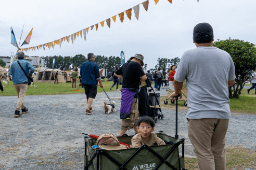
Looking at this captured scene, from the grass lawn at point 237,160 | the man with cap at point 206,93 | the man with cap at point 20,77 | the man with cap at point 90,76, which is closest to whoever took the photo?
the man with cap at point 206,93

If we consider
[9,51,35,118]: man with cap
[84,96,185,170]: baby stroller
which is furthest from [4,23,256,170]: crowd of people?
[9,51,35,118]: man with cap

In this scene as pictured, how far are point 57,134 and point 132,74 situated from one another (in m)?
2.22

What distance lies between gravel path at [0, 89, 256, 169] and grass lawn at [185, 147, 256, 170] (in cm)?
36

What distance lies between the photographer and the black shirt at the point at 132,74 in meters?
4.08

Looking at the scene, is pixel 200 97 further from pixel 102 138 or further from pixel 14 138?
pixel 14 138

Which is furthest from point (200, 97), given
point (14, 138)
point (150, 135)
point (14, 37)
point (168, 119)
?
point (14, 37)

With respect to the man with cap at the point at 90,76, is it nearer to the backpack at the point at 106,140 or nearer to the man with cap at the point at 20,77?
the man with cap at the point at 20,77

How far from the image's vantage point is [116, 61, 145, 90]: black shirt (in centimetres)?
408

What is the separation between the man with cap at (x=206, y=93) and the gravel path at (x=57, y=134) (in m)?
1.67

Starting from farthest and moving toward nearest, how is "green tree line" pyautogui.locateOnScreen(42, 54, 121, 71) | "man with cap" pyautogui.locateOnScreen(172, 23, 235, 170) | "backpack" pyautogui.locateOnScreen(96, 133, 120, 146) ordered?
1. "green tree line" pyautogui.locateOnScreen(42, 54, 121, 71)
2. "backpack" pyautogui.locateOnScreen(96, 133, 120, 146)
3. "man with cap" pyautogui.locateOnScreen(172, 23, 235, 170)

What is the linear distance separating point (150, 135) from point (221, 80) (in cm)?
112

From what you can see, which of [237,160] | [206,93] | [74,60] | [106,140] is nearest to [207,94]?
[206,93]

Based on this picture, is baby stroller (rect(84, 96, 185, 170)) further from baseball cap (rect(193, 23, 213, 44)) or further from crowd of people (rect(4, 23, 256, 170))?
baseball cap (rect(193, 23, 213, 44))

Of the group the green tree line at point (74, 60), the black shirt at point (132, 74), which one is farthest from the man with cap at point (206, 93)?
the green tree line at point (74, 60)
